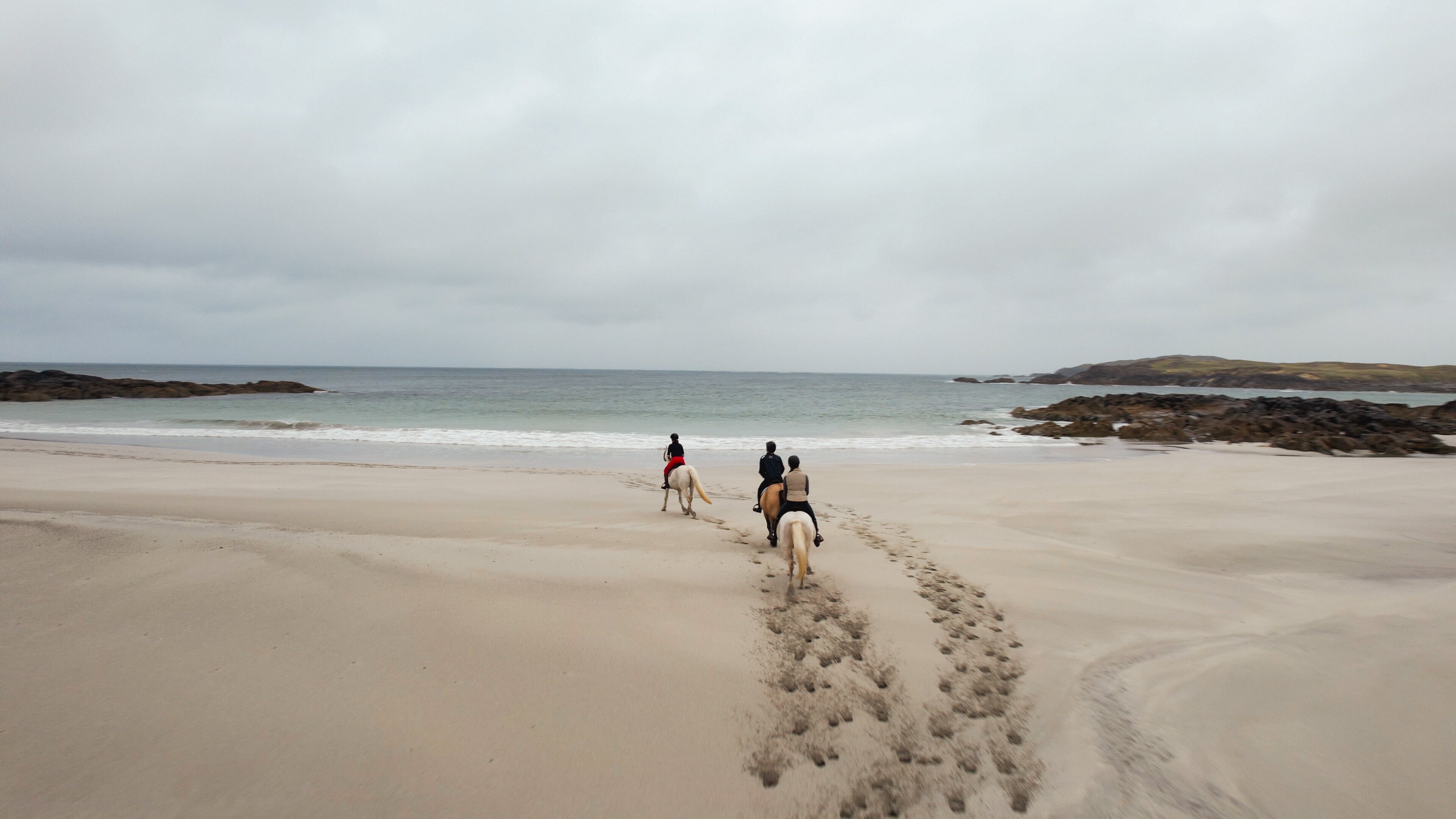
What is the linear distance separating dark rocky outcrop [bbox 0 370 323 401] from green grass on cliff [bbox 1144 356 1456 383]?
143602 mm

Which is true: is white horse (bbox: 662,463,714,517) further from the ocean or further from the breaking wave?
the breaking wave

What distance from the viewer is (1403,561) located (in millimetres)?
7828

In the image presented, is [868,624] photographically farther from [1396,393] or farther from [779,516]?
[1396,393]

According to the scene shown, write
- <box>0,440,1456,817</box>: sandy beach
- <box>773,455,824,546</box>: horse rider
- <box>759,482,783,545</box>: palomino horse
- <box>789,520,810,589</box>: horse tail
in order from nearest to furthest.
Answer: <box>0,440,1456,817</box>: sandy beach
<box>789,520,810,589</box>: horse tail
<box>773,455,824,546</box>: horse rider
<box>759,482,783,545</box>: palomino horse

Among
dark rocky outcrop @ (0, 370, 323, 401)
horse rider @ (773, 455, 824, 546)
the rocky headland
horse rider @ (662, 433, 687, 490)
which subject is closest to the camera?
horse rider @ (773, 455, 824, 546)

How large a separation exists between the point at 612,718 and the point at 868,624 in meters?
2.87

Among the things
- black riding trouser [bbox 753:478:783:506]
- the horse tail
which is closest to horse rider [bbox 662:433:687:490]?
black riding trouser [bbox 753:478:783:506]

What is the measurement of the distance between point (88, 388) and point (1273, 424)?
80785 millimetres

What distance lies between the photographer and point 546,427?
94.8 feet

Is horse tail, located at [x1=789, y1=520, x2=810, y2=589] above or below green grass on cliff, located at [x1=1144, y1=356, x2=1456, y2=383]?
below

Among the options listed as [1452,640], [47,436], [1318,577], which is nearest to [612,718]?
[1452,640]

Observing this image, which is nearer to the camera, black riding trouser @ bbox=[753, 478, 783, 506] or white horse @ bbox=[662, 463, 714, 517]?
black riding trouser @ bbox=[753, 478, 783, 506]

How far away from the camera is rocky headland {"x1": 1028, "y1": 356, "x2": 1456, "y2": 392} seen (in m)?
82.9

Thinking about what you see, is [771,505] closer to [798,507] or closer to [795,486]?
[798,507]
